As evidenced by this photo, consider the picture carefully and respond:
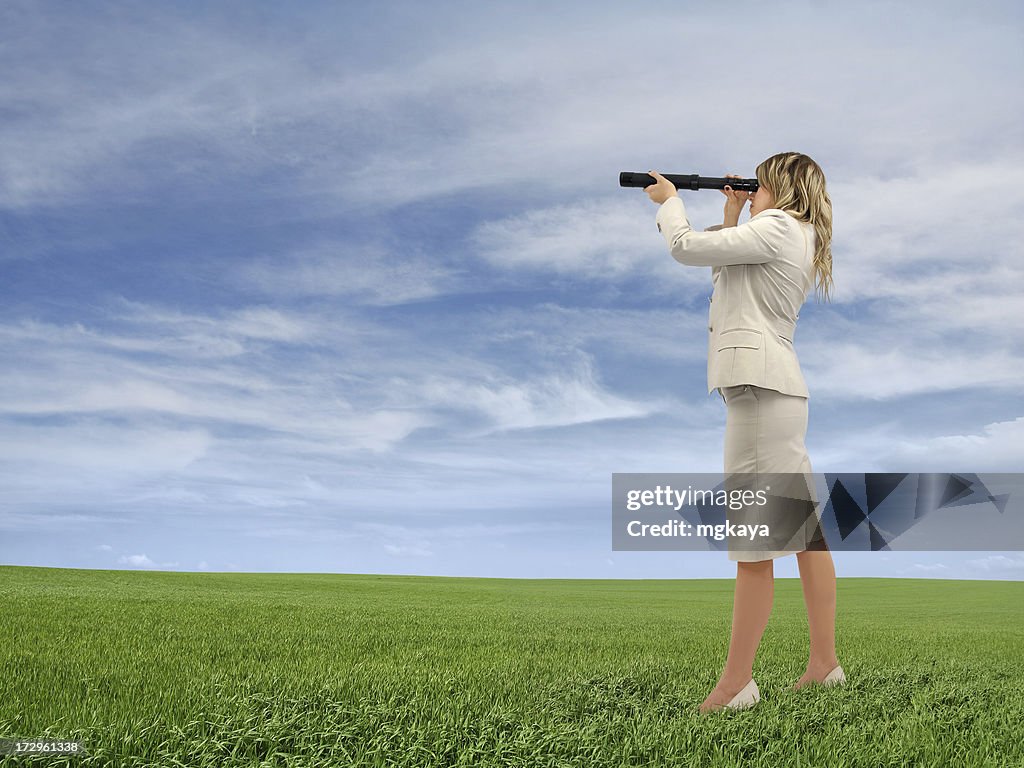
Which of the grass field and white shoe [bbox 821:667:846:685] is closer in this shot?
the grass field

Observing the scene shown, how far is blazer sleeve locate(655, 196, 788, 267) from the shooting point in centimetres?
435

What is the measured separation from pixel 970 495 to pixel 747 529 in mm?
2177

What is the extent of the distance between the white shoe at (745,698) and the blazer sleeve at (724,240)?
2.40 meters

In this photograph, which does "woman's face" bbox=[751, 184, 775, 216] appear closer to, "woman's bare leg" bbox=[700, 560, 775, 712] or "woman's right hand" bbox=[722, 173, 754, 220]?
"woman's right hand" bbox=[722, 173, 754, 220]

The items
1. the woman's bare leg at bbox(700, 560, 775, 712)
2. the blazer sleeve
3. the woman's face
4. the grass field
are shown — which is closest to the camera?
the grass field

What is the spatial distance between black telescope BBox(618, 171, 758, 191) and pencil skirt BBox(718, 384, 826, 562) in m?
1.33

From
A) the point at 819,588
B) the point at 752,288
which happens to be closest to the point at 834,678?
the point at 819,588

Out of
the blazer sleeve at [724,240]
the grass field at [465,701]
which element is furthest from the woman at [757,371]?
the grass field at [465,701]

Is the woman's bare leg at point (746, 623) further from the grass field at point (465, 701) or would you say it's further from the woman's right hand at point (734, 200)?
the woman's right hand at point (734, 200)

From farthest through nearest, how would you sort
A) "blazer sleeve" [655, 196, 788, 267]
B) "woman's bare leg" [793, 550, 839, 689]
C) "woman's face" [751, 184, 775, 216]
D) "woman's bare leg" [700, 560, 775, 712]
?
"woman's face" [751, 184, 775, 216] → "woman's bare leg" [793, 550, 839, 689] → "woman's bare leg" [700, 560, 775, 712] → "blazer sleeve" [655, 196, 788, 267]

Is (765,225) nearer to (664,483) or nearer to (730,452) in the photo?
(730,452)

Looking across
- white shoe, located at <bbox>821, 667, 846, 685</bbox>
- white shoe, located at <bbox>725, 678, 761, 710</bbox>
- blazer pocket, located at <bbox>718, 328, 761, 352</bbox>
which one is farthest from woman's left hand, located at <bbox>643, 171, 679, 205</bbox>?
white shoe, located at <bbox>821, 667, 846, 685</bbox>

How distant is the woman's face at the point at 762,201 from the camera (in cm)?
487

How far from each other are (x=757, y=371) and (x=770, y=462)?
0.52 m
